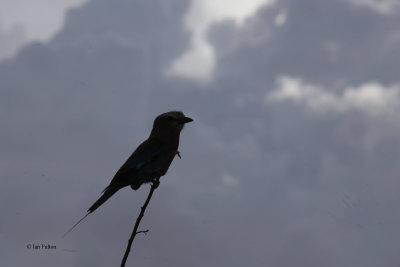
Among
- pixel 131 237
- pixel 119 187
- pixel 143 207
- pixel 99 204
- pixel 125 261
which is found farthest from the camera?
pixel 119 187

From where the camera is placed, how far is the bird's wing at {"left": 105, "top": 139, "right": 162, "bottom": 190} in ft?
24.7

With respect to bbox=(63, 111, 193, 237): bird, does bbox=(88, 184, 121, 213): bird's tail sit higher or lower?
lower

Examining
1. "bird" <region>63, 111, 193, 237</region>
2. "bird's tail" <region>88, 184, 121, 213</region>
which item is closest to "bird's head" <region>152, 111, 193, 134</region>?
"bird" <region>63, 111, 193, 237</region>

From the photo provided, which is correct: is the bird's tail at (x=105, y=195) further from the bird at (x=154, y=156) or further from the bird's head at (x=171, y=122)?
the bird's head at (x=171, y=122)

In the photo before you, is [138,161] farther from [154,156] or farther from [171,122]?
[171,122]

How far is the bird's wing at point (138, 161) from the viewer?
24.7ft

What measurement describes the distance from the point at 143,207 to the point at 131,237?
49 cm

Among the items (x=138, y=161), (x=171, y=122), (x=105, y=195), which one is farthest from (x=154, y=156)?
(x=105, y=195)

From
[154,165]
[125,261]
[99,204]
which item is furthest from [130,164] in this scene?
[125,261]

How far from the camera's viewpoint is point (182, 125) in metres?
7.70

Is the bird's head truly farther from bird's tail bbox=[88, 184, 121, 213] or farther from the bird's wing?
bird's tail bbox=[88, 184, 121, 213]

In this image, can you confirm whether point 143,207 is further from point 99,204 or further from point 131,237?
point 99,204

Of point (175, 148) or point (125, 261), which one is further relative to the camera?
point (175, 148)

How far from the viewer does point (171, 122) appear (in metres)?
7.69
